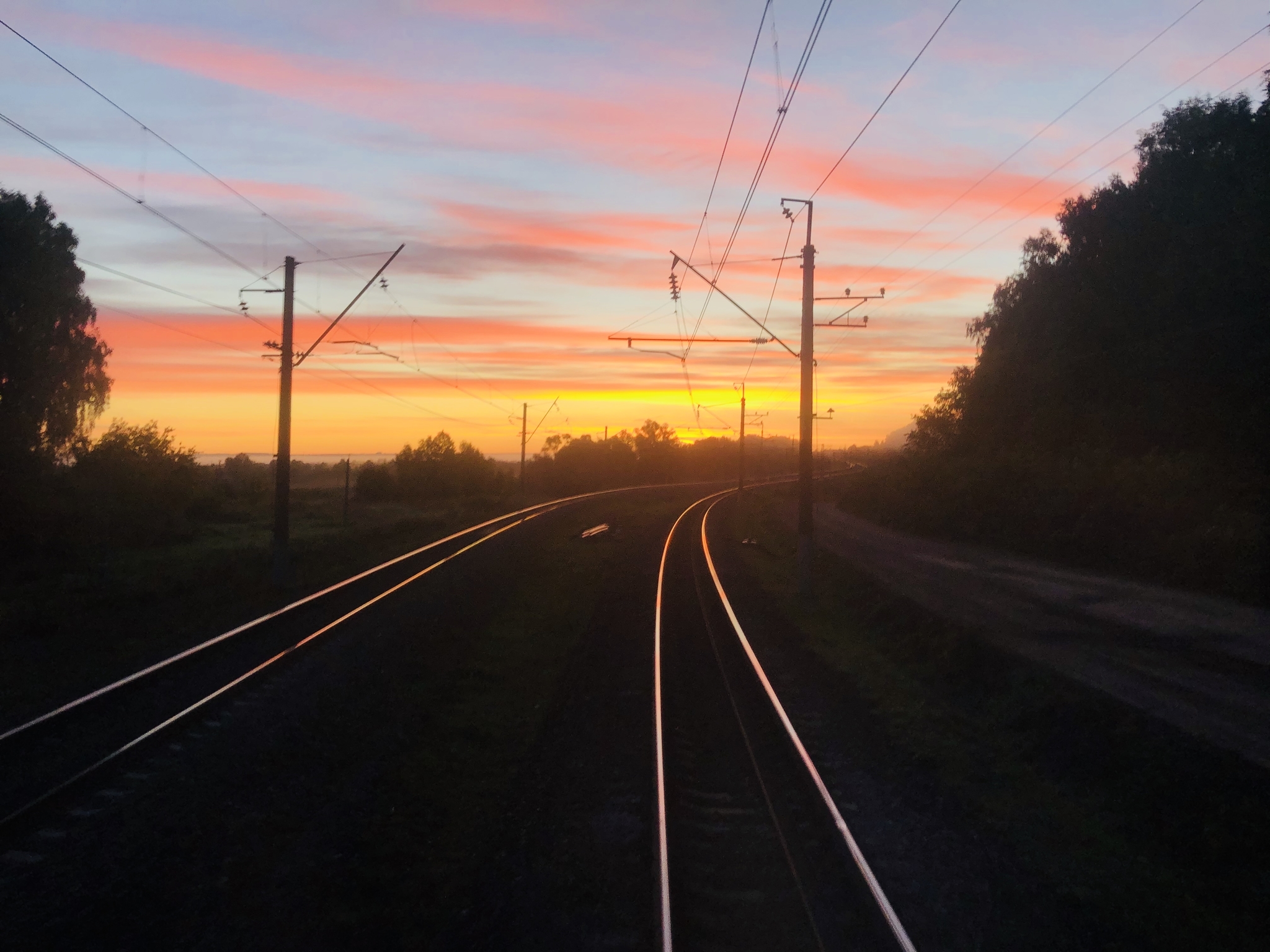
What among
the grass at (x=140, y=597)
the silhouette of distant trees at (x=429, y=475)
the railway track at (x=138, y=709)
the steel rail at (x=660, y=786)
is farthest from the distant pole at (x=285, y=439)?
the silhouette of distant trees at (x=429, y=475)

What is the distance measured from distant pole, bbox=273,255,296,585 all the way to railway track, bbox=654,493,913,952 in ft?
42.3

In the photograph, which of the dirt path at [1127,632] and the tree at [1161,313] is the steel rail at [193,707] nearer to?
the dirt path at [1127,632]

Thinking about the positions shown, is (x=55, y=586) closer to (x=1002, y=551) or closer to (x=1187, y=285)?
(x=1002, y=551)

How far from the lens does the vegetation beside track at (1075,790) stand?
6.23 metres

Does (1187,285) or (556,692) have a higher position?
(1187,285)

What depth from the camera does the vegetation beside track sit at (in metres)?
6.23

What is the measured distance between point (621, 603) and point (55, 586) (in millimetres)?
Result: 14631

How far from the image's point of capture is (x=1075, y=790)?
8906 mm

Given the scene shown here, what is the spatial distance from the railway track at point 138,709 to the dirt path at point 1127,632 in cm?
1127

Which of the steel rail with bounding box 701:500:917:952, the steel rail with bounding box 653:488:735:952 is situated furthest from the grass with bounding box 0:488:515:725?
the steel rail with bounding box 701:500:917:952

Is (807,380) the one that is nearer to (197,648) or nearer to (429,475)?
(197,648)

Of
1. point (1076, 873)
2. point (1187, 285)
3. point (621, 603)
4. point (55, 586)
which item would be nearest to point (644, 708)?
point (1076, 873)

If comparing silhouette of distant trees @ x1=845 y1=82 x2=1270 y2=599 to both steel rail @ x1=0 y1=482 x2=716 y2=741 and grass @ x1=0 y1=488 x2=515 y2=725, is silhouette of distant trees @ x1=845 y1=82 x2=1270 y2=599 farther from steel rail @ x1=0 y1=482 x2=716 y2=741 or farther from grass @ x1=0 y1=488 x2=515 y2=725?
grass @ x1=0 y1=488 x2=515 y2=725

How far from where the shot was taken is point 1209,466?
26859 mm
